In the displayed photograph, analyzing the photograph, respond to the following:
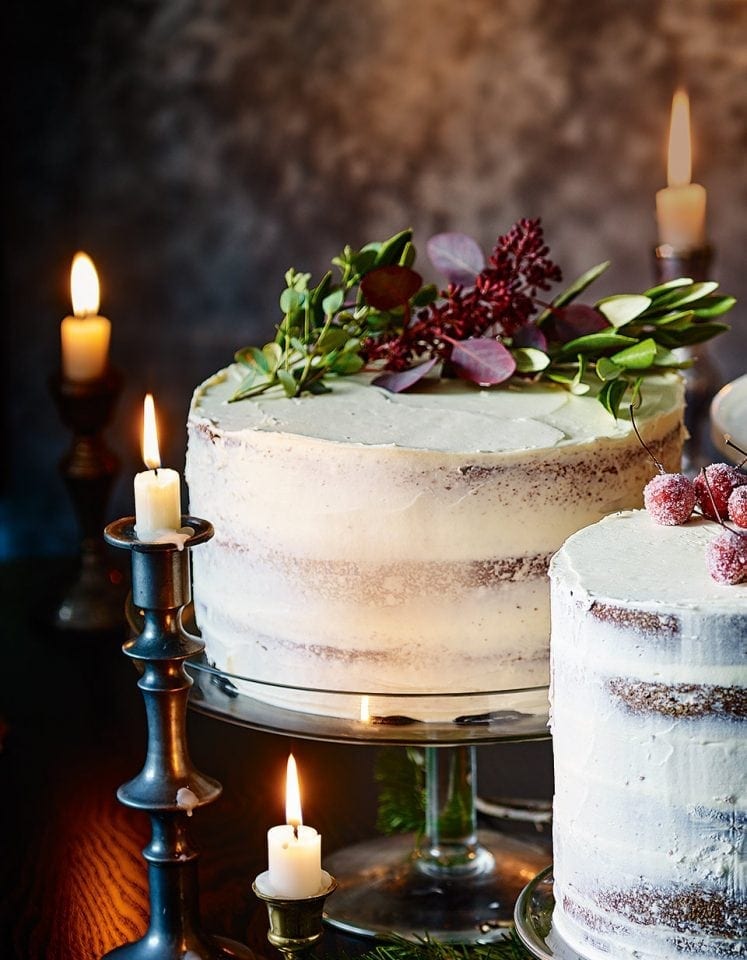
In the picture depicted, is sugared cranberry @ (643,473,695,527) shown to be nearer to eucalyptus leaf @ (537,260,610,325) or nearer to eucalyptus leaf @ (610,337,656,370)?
eucalyptus leaf @ (610,337,656,370)

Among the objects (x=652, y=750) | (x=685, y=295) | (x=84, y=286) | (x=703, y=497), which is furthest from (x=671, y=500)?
(x=84, y=286)

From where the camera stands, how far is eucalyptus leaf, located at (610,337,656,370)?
1.30 m

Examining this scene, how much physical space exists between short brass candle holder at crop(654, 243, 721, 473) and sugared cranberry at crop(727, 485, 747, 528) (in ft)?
2.19

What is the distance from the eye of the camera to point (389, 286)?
1351 mm

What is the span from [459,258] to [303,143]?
3.79ft

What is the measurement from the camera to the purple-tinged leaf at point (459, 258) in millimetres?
1418

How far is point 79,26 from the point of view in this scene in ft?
7.95

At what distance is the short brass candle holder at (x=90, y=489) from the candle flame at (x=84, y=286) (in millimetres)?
83

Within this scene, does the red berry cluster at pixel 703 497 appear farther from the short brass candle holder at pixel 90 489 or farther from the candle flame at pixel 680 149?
the short brass candle holder at pixel 90 489

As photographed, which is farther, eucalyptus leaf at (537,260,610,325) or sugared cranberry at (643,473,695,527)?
eucalyptus leaf at (537,260,610,325)

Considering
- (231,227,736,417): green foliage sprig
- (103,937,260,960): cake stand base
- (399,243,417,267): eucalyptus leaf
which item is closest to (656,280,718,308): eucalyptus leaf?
(231,227,736,417): green foliage sprig

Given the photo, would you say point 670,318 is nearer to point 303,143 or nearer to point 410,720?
point 410,720

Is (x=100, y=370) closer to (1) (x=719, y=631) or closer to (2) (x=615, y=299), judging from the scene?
(2) (x=615, y=299)

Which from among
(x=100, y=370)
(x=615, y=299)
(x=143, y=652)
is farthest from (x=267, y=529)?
(x=100, y=370)
